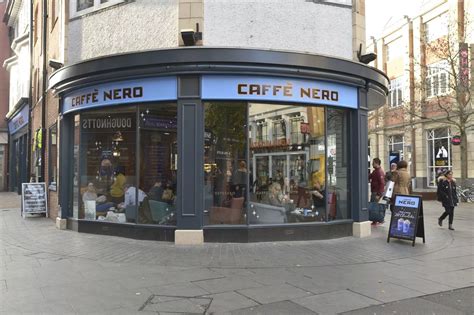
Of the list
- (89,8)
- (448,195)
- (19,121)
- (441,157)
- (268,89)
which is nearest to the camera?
(268,89)

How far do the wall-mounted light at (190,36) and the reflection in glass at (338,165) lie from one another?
133 inches

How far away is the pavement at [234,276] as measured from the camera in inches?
203

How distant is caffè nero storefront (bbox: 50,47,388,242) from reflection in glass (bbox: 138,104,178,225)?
0.08ft

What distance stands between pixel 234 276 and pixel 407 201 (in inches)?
188

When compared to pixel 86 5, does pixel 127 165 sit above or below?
below

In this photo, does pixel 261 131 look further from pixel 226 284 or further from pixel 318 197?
pixel 226 284

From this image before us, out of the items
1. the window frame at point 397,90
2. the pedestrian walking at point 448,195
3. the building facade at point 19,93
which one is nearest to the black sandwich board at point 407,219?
the pedestrian walking at point 448,195

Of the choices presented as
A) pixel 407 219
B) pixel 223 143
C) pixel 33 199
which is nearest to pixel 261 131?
pixel 223 143

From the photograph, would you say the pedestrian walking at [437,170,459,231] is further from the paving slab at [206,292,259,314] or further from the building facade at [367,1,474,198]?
the paving slab at [206,292,259,314]

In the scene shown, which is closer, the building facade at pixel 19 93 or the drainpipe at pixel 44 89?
the drainpipe at pixel 44 89

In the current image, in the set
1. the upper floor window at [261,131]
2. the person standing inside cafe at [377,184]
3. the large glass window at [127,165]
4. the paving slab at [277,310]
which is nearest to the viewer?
the paving slab at [277,310]

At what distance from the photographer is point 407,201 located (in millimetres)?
9453

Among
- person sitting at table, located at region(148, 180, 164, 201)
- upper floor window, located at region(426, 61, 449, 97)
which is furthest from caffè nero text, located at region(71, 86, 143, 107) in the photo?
upper floor window, located at region(426, 61, 449, 97)

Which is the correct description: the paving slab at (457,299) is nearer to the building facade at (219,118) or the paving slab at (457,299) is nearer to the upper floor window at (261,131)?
the building facade at (219,118)
